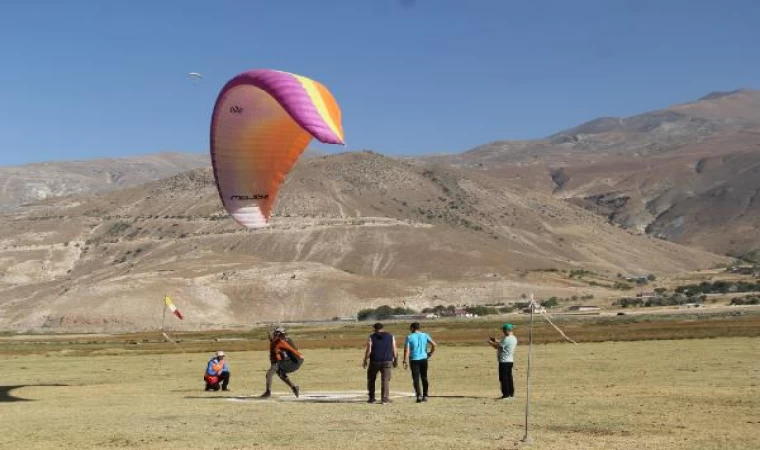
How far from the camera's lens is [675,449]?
1317cm

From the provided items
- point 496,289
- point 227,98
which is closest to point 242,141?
point 227,98

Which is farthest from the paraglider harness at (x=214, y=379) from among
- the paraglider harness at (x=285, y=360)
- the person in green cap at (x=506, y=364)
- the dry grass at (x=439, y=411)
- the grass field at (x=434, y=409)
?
the person in green cap at (x=506, y=364)

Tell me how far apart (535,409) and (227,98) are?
35.6ft

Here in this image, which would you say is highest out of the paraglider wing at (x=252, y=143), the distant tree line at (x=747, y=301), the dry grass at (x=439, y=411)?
the distant tree line at (x=747, y=301)

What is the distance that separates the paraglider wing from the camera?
23.6 metres

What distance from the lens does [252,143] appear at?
24016 mm

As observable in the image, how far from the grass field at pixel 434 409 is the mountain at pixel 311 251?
73.1 meters

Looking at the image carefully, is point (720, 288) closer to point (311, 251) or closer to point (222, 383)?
point (311, 251)

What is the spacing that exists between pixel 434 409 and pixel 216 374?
879cm

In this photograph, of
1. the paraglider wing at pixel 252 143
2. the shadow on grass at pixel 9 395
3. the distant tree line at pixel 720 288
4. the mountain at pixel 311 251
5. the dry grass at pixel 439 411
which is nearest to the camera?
the dry grass at pixel 439 411

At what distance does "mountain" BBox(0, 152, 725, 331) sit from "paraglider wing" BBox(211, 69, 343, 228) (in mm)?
77221

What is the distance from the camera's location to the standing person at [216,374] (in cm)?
2542

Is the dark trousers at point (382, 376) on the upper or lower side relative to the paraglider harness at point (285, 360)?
lower

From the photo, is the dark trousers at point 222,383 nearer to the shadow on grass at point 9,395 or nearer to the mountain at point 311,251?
the shadow on grass at point 9,395
